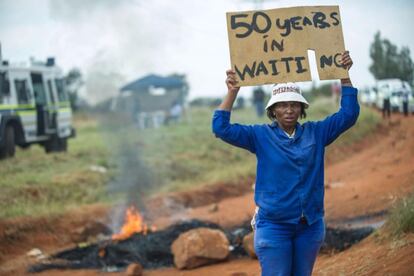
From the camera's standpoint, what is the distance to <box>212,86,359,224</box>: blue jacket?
3.75 m

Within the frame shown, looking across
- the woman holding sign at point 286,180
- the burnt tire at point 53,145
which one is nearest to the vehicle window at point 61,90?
the burnt tire at point 53,145

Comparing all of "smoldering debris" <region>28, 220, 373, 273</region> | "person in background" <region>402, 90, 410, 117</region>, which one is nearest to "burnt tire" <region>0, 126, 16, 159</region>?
"smoldering debris" <region>28, 220, 373, 273</region>

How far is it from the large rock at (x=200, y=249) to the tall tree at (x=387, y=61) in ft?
18.2

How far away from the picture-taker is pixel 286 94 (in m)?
3.92

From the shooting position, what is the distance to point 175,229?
366 inches

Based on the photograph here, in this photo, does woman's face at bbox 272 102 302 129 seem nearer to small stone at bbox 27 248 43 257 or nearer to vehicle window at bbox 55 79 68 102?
small stone at bbox 27 248 43 257

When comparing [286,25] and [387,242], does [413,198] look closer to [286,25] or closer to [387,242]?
[387,242]

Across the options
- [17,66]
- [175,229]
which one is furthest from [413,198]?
[17,66]

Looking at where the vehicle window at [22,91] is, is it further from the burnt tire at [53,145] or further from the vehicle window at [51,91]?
the burnt tire at [53,145]

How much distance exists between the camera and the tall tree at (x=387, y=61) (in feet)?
37.2

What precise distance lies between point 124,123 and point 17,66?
12.4ft

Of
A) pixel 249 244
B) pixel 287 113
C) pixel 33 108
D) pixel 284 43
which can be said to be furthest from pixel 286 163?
pixel 33 108

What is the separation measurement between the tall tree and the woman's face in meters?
7.90

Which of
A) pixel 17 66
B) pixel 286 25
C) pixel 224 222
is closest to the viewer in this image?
pixel 286 25
